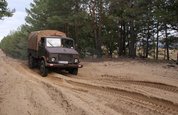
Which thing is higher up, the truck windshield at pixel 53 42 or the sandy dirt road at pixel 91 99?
the truck windshield at pixel 53 42

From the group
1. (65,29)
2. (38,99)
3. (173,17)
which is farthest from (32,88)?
(65,29)

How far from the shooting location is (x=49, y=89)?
1534 centimetres

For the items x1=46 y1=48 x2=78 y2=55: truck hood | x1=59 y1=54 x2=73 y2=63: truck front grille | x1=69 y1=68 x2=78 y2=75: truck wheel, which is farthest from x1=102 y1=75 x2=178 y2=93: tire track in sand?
x1=46 y1=48 x2=78 y2=55: truck hood

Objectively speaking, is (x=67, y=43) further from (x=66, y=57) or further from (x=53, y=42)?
(x=66, y=57)

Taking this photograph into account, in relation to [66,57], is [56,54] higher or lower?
higher

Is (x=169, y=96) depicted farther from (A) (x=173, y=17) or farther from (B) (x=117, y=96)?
(A) (x=173, y=17)

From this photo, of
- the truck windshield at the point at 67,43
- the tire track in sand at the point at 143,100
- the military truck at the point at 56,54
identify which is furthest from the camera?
the truck windshield at the point at 67,43

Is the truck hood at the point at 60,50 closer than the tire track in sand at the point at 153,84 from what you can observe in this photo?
No

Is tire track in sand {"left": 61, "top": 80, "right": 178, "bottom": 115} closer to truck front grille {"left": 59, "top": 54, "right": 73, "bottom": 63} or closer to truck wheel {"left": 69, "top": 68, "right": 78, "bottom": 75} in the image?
truck front grille {"left": 59, "top": 54, "right": 73, "bottom": 63}

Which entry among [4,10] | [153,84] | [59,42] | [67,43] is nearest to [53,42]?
[59,42]

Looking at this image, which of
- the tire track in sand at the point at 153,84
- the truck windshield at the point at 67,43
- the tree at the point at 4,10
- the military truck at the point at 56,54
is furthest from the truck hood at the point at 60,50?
the tree at the point at 4,10

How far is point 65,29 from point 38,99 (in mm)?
45176

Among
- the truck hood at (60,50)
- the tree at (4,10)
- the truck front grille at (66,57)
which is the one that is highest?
the tree at (4,10)

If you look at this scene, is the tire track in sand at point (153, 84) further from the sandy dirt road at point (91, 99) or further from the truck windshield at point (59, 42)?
the truck windshield at point (59, 42)
